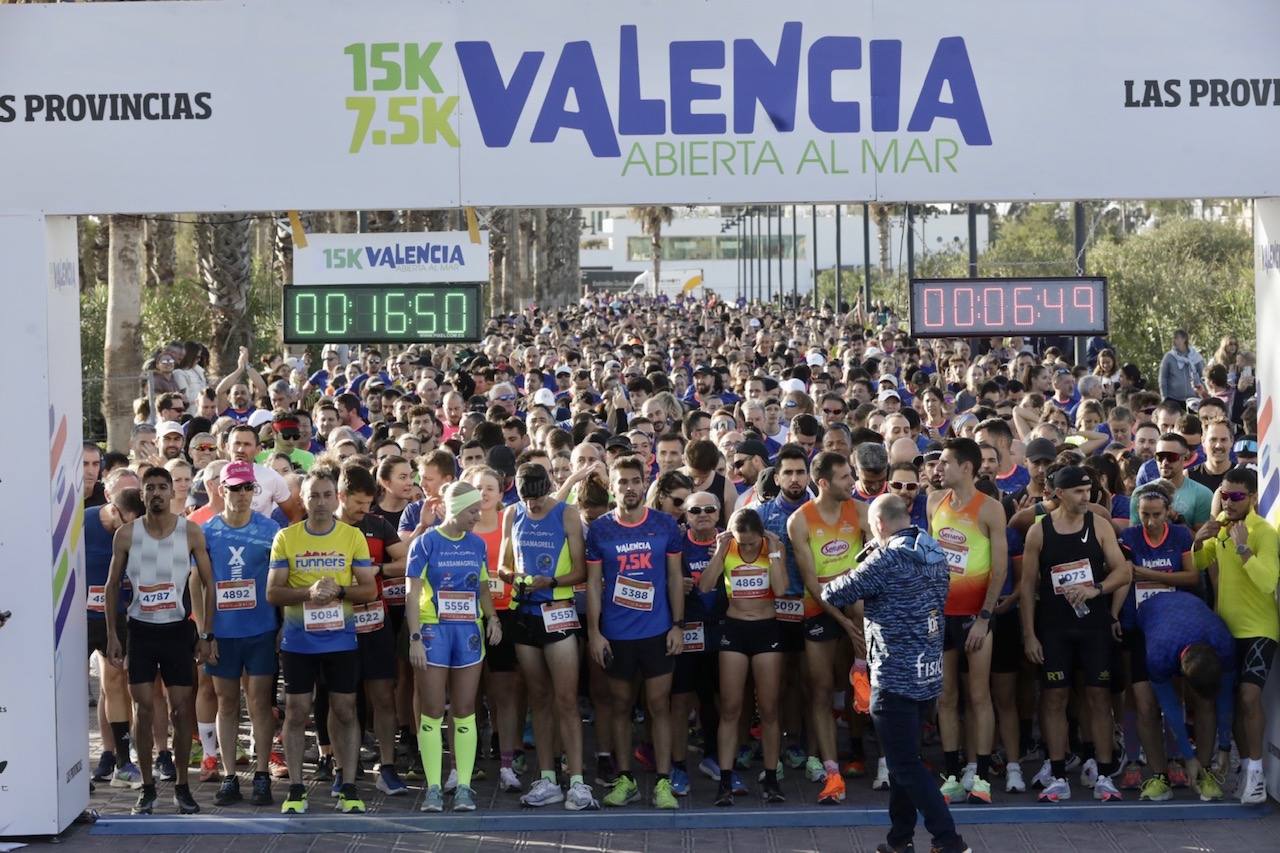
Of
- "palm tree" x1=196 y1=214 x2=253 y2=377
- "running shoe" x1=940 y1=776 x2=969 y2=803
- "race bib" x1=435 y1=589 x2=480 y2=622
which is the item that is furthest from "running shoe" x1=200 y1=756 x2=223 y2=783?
"palm tree" x1=196 y1=214 x2=253 y2=377

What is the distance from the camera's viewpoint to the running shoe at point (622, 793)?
959 cm

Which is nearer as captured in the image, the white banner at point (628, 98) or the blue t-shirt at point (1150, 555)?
the white banner at point (628, 98)

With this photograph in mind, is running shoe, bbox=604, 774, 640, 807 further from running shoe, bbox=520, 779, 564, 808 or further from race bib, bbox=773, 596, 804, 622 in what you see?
race bib, bbox=773, 596, 804, 622

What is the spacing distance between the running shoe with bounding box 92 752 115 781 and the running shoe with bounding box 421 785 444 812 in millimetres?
2215

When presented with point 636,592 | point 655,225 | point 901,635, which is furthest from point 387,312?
point 655,225

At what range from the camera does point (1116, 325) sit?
33.9m

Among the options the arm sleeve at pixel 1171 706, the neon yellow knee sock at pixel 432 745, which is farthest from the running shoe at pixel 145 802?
the arm sleeve at pixel 1171 706

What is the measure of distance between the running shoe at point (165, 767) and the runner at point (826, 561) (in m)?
3.80

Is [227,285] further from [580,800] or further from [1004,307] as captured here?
[580,800]

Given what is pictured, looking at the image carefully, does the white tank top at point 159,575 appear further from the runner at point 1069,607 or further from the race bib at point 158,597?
the runner at point 1069,607

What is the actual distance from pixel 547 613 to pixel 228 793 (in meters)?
2.06

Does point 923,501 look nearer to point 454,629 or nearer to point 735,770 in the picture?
point 735,770

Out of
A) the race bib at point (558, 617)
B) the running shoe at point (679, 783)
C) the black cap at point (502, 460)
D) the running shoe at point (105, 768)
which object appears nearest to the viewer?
the race bib at point (558, 617)

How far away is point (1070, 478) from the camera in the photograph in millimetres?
9336
